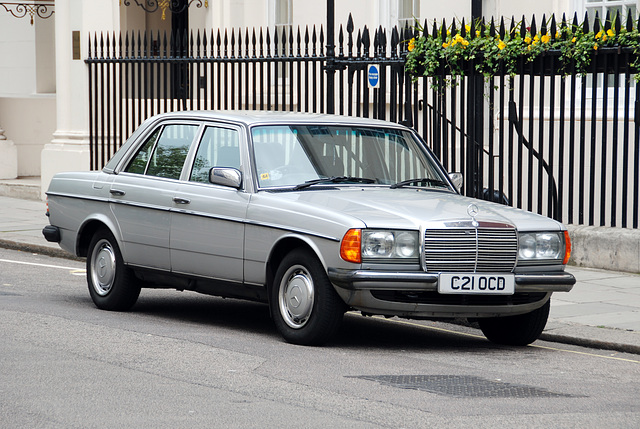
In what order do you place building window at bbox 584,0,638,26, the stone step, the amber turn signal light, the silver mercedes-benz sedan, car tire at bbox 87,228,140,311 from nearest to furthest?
1. the amber turn signal light
2. the silver mercedes-benz sedan
3. car tire at bbox 87,228,140,311
4. building window at bbox 584,0,638,26
5. the stone step

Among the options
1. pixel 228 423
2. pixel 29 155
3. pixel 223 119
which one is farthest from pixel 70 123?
pixel 228 423

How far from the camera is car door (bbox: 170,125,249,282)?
334 inches

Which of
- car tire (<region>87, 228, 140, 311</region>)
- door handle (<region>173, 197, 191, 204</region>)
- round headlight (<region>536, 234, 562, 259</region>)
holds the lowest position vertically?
car tire (<region>87, 228, 140, 311</region>)

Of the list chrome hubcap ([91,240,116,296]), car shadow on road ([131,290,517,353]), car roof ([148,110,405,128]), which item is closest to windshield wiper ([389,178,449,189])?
car roof ([148,110,405,128])

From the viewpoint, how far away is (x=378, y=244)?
7.62 m

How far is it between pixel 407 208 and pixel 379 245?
432 mm

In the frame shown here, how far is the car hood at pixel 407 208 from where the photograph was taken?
7.68 meters

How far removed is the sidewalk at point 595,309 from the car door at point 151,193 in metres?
3.07

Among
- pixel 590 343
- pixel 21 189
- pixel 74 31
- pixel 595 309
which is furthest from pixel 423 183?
pixel 21 189

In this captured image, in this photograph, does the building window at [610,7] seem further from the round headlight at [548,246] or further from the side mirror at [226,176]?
the side mirror at [226,176]

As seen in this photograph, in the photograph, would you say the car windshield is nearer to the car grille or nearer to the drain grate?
the car grille

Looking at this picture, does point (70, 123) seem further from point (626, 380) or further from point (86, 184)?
point (626, 380)

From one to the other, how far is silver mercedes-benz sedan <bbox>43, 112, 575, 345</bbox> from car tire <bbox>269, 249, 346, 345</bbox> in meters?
0.01

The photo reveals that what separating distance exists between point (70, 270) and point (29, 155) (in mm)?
10263
